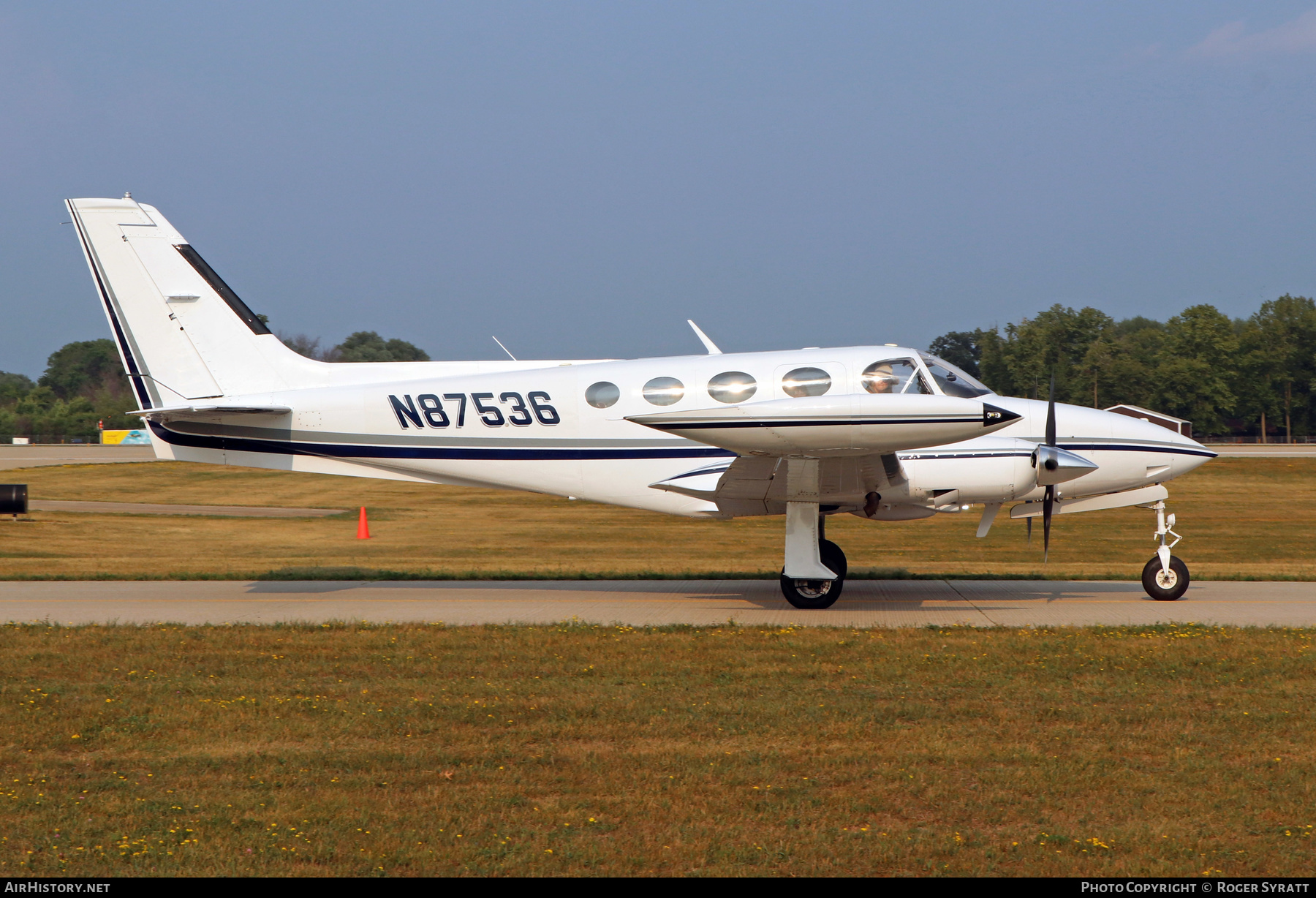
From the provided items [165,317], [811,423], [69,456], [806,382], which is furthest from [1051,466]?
[69,456]

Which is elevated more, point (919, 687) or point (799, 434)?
point (799, 434)

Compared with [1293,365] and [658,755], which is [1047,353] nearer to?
[1293,365]

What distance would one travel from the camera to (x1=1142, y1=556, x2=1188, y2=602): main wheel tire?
1342 centimetres

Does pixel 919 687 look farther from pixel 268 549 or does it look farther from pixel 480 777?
pixel 268 549

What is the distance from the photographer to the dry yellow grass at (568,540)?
1917 cm

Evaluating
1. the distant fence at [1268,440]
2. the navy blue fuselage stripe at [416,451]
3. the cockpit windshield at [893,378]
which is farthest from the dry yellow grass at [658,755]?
the distant fence at [1268,440]

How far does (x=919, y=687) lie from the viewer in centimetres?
878

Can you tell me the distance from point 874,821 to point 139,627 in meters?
8.76

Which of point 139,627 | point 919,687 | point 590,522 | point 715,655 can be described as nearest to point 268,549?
point 590,522

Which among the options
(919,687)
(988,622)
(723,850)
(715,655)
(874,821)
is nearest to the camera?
(723,850)

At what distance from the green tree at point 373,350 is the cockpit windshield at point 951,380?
97.3m

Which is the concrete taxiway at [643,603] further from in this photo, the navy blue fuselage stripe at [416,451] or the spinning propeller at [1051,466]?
the navy blue fuselage stripe at [416,451]

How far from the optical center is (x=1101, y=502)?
13.5 metres

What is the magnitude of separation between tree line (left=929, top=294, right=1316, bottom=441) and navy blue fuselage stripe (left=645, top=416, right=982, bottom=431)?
52.1 metres
